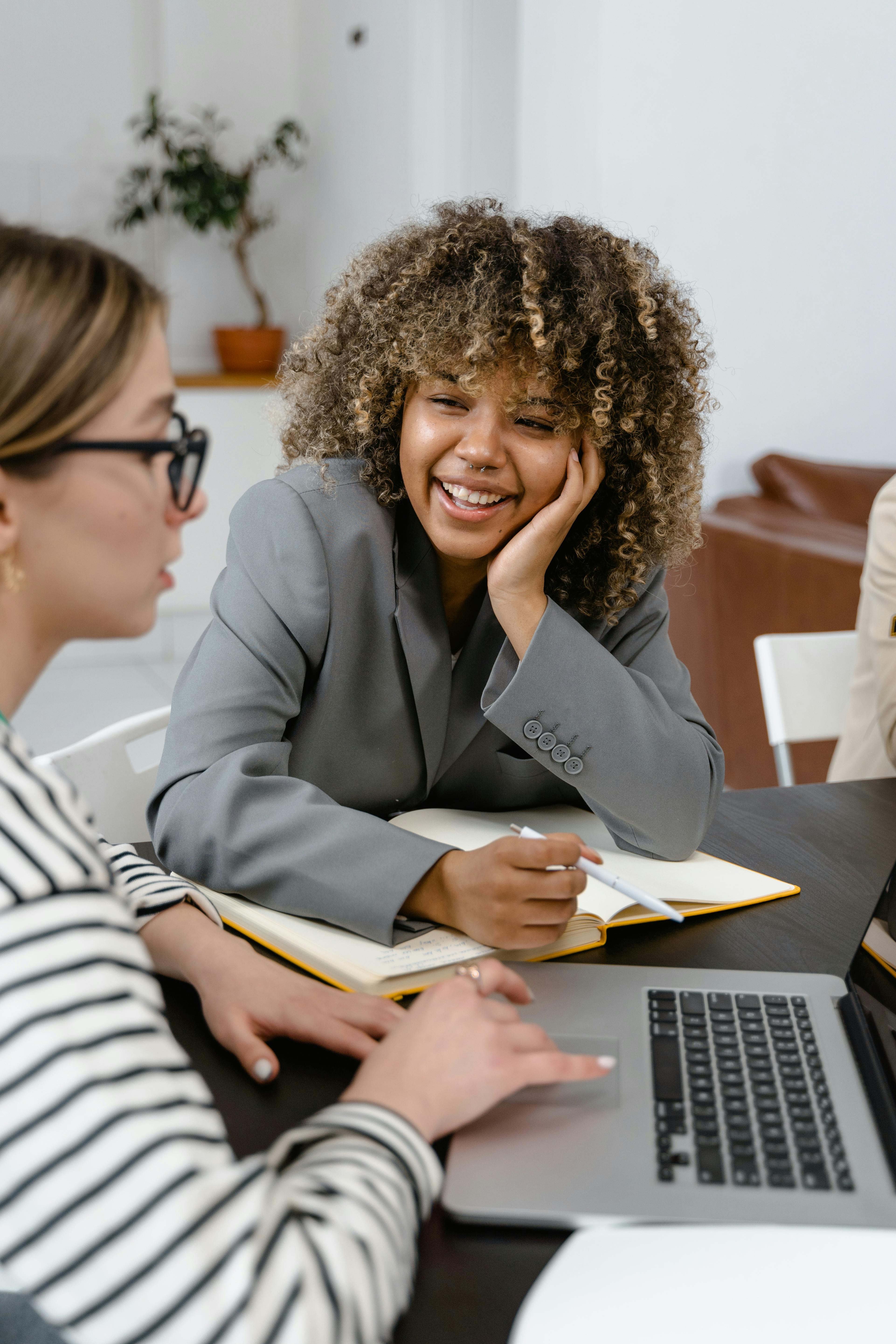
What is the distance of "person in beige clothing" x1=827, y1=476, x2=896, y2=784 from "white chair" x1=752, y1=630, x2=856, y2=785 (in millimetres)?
35

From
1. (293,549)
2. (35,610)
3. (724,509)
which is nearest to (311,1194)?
(35,610)

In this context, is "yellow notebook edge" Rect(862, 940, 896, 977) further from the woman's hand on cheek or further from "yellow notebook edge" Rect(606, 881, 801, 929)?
the woman's hand on cheek

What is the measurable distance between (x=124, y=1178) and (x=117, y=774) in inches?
38.4

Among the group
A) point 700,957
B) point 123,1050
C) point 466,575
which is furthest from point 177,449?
point 466,575

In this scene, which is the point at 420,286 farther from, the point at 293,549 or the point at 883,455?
the point at 883,455

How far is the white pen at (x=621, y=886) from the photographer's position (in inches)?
37.5

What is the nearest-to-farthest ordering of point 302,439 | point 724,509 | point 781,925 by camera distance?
point 781,925 → point 302,439 → point 724,509

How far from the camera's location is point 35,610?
2.13ft

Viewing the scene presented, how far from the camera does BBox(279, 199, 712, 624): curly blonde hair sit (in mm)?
1203

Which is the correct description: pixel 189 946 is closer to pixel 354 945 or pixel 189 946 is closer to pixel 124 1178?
pixel 354 945

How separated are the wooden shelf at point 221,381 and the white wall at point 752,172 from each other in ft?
5.27

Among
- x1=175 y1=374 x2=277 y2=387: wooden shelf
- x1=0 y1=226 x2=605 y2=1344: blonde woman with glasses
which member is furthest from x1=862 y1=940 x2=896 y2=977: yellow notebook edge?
x1=175 y1=374 x2=277 y2=387: wooden shelf

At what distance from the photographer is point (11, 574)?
2.05 feet

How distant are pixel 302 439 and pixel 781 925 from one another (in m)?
0.81
